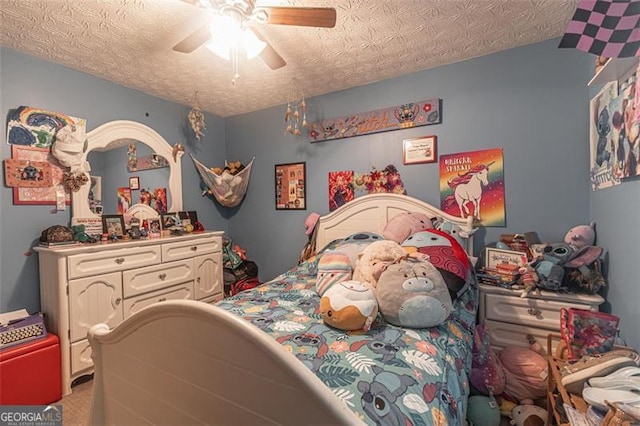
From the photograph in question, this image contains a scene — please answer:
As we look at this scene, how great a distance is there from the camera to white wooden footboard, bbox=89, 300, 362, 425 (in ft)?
2.25

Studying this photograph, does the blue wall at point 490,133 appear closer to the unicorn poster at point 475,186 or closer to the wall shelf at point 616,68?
the unicorn poster at point 475,186

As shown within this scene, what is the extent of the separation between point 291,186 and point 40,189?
2.10m

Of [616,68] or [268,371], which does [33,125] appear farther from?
[616,68]

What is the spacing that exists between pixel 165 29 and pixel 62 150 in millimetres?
1260

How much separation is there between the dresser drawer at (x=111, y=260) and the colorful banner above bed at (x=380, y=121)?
6.28 ft

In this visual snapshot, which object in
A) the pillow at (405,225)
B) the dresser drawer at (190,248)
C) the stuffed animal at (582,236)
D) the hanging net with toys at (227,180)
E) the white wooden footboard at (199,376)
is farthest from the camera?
the hanging net with toys at (227,180)

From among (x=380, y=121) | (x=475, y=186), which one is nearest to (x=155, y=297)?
(x=380, y=121)

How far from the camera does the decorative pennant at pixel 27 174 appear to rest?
6.52 ft

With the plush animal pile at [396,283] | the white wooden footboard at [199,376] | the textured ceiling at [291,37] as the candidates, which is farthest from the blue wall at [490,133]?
the white wooden footboard at [199,376]

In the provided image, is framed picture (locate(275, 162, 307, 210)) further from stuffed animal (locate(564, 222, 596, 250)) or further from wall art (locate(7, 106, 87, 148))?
stuffed animal (locate(564, 222, 596, 250))

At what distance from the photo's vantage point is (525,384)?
1580 millimetres

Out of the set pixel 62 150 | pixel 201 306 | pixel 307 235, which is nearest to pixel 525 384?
pixel 201 306

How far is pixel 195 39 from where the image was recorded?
5.17 ft

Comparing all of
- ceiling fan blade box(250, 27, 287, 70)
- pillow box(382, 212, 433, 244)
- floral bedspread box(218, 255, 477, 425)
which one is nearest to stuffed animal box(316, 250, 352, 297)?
floral bedspread box(218, 255, 477, 425)
